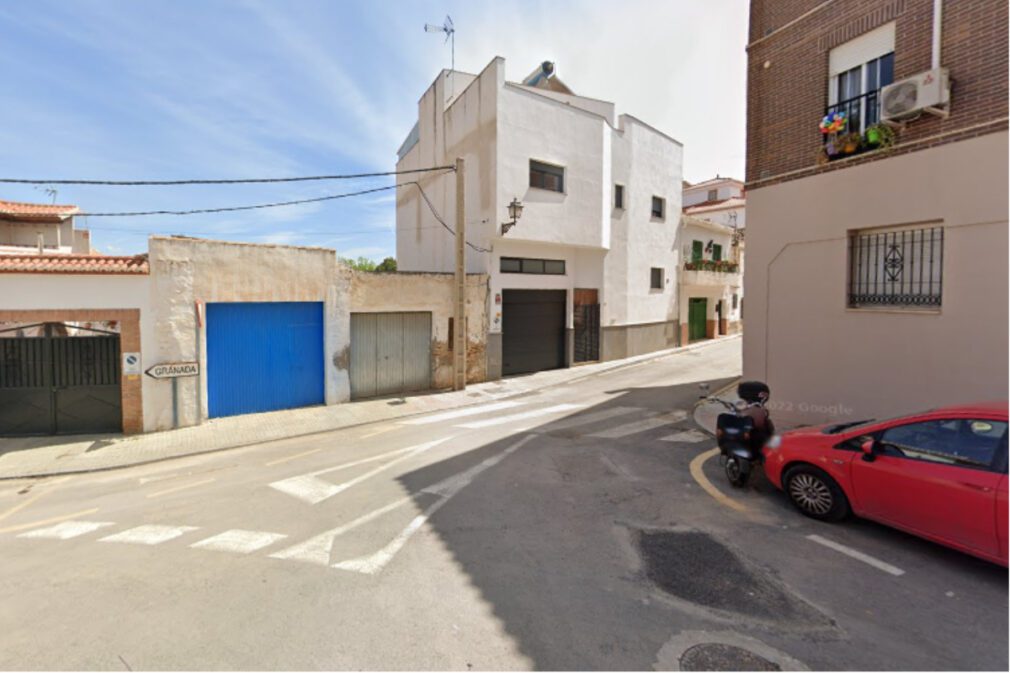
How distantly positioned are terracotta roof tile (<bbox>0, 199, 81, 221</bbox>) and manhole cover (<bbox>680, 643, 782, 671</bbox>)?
25.4 m

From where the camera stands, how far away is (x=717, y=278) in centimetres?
2436

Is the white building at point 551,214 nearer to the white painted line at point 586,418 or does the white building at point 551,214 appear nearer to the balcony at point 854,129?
the white painted line at point 586,418

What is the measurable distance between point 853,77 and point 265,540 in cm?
1205

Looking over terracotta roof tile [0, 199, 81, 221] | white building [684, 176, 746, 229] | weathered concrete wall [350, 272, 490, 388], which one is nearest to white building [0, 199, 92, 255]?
terracotta roof tile [0, 199, 81, 221]

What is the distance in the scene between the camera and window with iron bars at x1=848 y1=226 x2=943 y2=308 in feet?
26.0

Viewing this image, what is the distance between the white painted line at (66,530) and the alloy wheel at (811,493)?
8294mm

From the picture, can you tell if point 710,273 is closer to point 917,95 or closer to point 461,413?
point 917,95

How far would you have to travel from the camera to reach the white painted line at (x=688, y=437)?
9000 millimetres

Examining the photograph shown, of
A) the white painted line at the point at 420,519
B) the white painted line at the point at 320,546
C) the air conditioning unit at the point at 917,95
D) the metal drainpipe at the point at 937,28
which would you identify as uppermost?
the metal drainpipe at the point at 937,28

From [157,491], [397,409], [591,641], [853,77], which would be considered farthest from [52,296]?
[853,77]

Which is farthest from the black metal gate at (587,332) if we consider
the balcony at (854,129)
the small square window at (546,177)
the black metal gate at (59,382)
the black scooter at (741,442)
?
the black metal gate at (59,382)

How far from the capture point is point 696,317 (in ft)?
83.0

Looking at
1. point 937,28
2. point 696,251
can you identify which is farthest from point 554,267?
point 937,28

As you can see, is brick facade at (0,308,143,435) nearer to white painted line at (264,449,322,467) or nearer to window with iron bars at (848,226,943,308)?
white painted line at (264,449,322,467)
